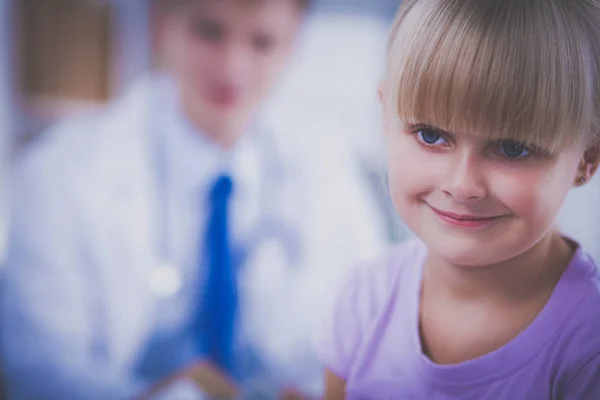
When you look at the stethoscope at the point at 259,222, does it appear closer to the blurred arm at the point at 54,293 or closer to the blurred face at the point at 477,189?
the blurred arm at the point at 54,293

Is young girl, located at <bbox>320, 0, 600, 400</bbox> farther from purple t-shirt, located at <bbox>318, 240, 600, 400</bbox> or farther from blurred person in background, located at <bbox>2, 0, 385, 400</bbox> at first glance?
blurred person in background, located at <bbox>2, 0, 385, 400</bbox>

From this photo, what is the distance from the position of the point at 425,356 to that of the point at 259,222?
68cm

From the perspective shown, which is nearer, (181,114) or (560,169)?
(560,169)

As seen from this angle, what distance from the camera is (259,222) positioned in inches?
56.9

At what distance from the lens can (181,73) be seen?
4.82 ft

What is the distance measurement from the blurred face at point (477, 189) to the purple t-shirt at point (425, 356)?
10 cm

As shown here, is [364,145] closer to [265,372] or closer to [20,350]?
[265,372]

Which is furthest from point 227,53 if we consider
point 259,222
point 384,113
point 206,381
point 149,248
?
point 206,381

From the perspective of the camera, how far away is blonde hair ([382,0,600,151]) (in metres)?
0.69

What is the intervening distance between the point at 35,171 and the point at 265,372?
0.79m

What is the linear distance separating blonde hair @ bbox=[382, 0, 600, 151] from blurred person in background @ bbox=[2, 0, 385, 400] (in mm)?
650

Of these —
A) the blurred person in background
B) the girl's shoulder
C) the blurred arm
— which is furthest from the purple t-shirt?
the blurred arm

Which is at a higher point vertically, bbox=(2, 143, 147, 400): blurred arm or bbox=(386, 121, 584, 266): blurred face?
bbox=(386, 121, 584, 266): blurred face

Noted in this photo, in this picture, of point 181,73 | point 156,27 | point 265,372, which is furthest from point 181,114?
point 265,372
